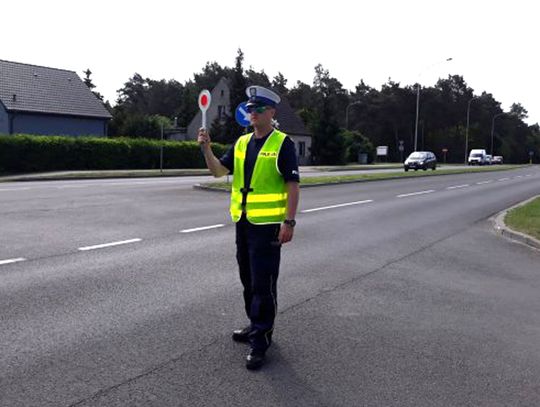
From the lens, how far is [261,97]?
14.6ft

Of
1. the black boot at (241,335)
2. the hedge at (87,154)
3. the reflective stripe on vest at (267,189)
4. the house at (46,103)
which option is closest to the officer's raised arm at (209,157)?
the reflective stripe on vest at (267,189)

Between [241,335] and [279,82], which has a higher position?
[279,82]

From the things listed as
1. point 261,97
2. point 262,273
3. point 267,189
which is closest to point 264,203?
point 267,189

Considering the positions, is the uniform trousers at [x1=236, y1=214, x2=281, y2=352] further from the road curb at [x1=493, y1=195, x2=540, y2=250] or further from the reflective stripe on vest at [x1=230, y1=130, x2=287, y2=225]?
the road curb at [x1=493, y1=195, x2=540, y2=250]

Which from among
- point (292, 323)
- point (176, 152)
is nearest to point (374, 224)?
point (292, 323)

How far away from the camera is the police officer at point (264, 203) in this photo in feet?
14.4

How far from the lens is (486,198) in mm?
21344

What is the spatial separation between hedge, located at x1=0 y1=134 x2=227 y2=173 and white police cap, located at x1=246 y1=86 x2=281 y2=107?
27013 millimetres

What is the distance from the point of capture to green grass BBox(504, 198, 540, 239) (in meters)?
11.5

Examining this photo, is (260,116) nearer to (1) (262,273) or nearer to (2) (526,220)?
(1) (262,273)

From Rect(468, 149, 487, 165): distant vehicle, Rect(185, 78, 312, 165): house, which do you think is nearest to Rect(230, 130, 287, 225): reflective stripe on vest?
Rect(185, 78, 312, 165): house

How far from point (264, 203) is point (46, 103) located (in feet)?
130

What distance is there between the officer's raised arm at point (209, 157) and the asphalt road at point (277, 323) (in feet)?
4.41

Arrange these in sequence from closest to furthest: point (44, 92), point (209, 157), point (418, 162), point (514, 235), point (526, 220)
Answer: point (209, 157) < point (514, 235) < point (526, 220) < point (44, 92) < point (418, 162)
